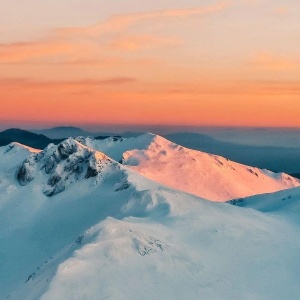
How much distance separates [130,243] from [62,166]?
73792 millimetres

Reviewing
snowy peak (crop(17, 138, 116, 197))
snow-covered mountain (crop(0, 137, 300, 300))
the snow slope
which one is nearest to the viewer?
snow-covered mountain (crop(0, 137, 300, 300))

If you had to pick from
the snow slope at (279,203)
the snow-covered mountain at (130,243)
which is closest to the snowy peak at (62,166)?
the snow-covered mountain at (130,243)

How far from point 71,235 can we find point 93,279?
47905 millimetres

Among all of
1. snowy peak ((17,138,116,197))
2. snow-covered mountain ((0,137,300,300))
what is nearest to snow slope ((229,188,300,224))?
snow-covered mountain ((0,137,300,300))

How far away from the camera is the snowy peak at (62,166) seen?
422 feet

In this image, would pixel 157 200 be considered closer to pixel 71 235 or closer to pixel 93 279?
pixel 71 235

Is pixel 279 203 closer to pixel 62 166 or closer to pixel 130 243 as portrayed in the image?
pixel 130 243

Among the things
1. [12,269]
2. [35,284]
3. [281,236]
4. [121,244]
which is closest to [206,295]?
[121,244]

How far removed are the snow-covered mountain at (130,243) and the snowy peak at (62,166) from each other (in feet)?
1.23

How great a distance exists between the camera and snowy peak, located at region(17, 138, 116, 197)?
129 meters

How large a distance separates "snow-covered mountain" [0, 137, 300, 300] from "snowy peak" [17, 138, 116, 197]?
0.37 meters

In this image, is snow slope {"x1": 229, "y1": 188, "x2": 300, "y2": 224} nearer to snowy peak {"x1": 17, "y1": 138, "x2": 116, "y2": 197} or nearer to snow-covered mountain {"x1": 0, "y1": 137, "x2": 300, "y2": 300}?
snow-covered mountain {"x1": 0, "y1": 137, "x2": 300, "y2": 300}

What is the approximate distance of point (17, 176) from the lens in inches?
5536

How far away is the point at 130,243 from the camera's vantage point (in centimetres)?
6344
